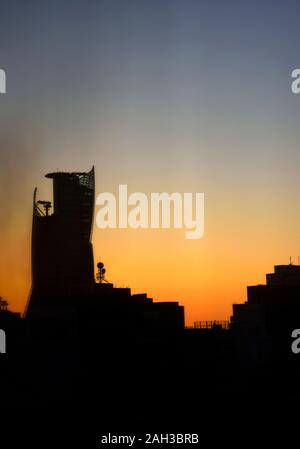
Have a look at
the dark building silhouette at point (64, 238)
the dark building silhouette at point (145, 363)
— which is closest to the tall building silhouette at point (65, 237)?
the dark building silhouette at point (64, 238)

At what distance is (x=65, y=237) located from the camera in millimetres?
181875

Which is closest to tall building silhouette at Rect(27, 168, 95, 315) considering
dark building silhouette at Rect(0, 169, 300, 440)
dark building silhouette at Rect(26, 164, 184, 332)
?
dark building silhouette at Rect(26, 164, 184, 332)

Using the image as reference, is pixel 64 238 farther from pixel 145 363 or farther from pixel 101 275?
pixel 145 363

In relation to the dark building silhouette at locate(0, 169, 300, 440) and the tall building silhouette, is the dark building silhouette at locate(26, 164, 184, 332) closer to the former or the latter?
the tall building silhouette

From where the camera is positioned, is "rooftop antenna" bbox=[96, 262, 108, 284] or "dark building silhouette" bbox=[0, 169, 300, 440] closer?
"dark building silhouette" bbox=[0, 169, 300, 440]

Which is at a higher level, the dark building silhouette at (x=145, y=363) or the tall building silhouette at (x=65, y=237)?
the tall building silhouette at (x=65, y=237)

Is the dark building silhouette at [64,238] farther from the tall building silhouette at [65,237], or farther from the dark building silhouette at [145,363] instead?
the dark building silhouette at [145,363]

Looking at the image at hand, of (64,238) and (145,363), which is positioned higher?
(64,238)

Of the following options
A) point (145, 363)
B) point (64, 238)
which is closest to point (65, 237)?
point (64, 238)

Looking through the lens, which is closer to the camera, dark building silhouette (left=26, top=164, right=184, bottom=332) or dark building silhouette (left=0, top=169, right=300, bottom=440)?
dark building silhouette (left=0, top=169, right=300, bottom=440)

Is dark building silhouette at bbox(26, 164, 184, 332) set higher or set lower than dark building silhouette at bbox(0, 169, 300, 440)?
higher

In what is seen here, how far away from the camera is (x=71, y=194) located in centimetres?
18288

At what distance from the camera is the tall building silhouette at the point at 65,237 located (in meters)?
181

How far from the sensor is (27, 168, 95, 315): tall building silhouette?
18112 centimetres
